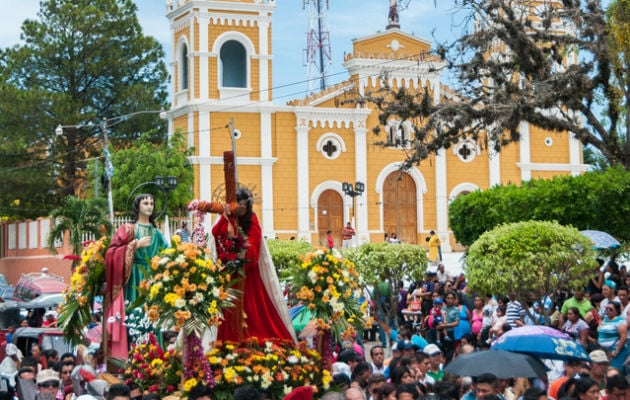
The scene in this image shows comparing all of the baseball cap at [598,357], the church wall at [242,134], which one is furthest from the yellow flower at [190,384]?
the church wall at [242,134]

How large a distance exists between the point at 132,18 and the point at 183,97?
446 cm

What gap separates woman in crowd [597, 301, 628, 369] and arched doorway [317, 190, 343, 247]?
2997 centimetres

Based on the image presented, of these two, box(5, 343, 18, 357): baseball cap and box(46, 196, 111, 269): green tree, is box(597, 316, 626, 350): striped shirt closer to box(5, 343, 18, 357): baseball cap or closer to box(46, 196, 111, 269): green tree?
box(5, 343, 18, 357): baseball cap

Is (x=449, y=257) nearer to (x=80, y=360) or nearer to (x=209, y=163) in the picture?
(x=209, y=163)

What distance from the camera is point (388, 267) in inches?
767

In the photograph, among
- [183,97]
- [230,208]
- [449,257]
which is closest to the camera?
[230,208]

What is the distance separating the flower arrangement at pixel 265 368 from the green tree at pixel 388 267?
9412mm

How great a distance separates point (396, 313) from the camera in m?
19.9

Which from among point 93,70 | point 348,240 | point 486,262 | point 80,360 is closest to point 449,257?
point 348,240

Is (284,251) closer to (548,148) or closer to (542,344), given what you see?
(542,344)

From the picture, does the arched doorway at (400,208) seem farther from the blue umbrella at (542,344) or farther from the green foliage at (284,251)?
the blue umbrella at (542,344)

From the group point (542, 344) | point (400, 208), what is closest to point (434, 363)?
point (542, 344)

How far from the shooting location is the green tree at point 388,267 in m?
19.5

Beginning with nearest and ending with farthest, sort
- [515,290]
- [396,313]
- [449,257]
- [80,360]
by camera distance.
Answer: [80,360] → [515,290] → [396,313] → [449,257]
